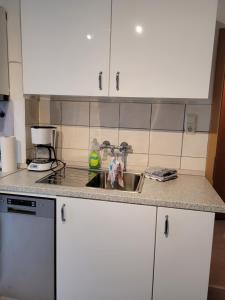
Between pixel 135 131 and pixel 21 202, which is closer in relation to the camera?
pixel 21 202

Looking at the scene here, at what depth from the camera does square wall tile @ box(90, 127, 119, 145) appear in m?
1.69

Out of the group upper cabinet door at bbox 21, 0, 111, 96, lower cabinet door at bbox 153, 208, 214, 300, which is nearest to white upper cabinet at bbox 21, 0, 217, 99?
upper cabinet door at bbox 21, 0, 111, 96

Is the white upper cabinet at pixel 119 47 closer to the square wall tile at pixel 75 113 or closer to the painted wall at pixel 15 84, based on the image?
the painted wall at pixel 15 84

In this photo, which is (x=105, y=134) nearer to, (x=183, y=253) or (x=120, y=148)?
(x=120, y=148)

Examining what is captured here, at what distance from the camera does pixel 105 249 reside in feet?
3.85

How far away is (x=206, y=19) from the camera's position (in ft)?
3.81

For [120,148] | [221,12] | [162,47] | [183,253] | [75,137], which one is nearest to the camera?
[183,253]

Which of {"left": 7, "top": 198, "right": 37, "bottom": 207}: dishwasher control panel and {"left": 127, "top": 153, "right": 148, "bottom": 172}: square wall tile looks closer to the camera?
{"left": 7, "top": 198, "right": 37, "bottom": 207}: dishwasher control panel

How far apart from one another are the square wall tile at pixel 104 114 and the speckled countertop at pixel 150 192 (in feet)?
1.77

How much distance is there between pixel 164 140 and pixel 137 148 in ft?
0.67

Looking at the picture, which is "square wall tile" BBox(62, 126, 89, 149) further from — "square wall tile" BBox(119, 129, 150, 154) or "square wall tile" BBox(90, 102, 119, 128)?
"square wall tile" BBox(119, 129, 150, 154)

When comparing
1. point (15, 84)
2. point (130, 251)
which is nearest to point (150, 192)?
point (130, 251)

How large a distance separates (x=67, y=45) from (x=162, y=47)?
1.80 ft

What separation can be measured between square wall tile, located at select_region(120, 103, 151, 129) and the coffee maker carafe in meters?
0.52
